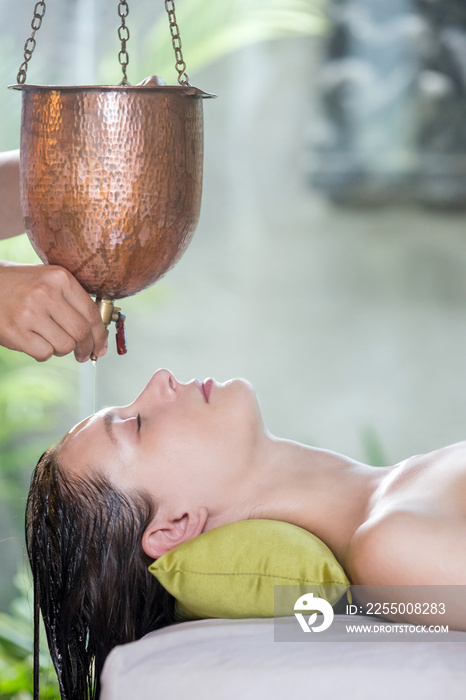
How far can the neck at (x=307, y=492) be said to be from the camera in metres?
1.49

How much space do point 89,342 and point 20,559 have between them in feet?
7.78

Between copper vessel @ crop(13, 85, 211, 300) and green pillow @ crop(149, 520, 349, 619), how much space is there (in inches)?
20.5

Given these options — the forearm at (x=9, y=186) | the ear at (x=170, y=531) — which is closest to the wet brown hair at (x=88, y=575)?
the ear at (x=170, y=531)

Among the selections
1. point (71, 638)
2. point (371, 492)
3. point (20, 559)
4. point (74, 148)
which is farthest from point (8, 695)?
point (74, 148)

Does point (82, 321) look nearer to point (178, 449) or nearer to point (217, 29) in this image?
point (178, 449)

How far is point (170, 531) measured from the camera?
151cm

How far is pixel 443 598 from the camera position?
3.84 ft

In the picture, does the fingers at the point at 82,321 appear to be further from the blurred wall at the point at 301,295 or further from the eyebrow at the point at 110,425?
the blurred wall at the point at 301,295

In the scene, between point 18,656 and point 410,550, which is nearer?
point 410,550

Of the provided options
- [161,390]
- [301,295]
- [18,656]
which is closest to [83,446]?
[161,390]

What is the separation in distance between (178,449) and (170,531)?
170 millimetres

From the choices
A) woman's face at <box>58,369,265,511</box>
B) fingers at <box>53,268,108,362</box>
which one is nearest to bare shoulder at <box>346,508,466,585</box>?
woman's face at <box>58,369,265,511</box>

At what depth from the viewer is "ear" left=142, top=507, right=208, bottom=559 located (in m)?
1.49

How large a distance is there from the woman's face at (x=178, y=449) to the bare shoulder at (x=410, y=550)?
0.33 m
